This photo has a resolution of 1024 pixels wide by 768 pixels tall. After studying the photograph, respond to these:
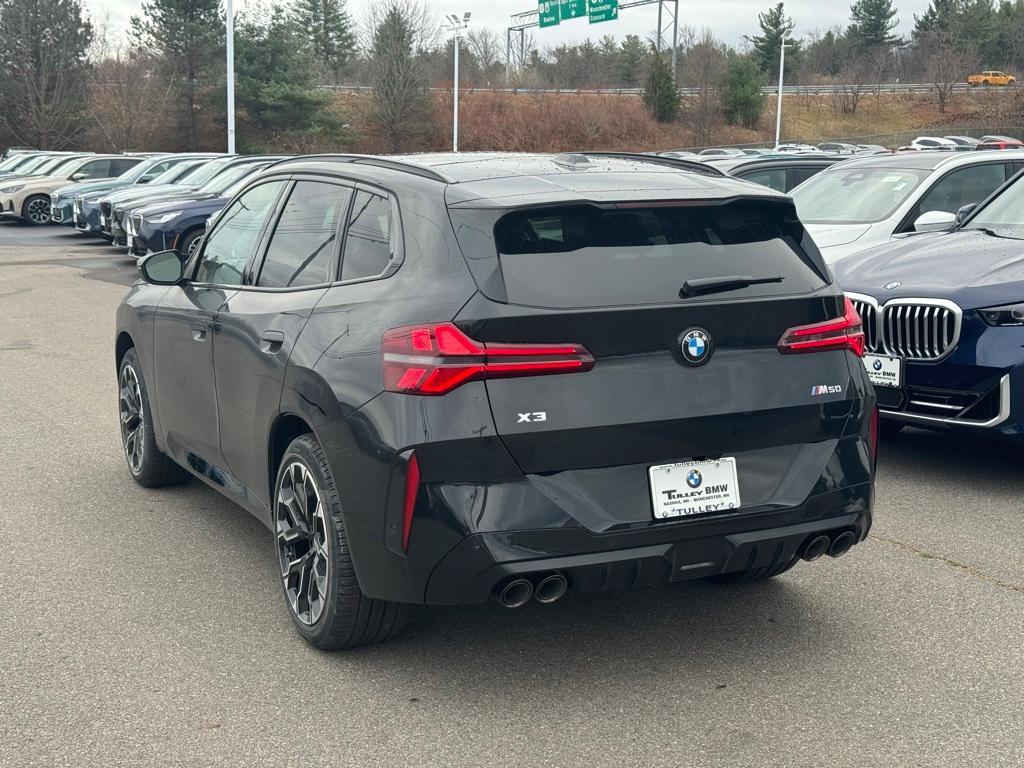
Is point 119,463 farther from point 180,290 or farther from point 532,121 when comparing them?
point 532,121

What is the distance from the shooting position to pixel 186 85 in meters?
57.0

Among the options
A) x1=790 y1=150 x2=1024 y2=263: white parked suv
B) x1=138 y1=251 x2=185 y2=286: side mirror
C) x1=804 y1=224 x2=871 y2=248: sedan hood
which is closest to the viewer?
x1=138 y1=251 x2=185 y2=286: side mirror

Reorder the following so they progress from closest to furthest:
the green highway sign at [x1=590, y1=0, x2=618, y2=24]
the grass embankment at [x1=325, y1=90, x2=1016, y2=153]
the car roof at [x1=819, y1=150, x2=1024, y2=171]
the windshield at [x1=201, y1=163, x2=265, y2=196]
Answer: the car roof at [x1=819, y1=150, x2=1024, y2=171] → the windshield at [x1=201, y1=163, x2=265, y2=196] → the green highway sign at [x1=590, y1=0, x2=618, y2=24] → the grass embankment at [x1=325, y1=90, x2=1016, y2=153]

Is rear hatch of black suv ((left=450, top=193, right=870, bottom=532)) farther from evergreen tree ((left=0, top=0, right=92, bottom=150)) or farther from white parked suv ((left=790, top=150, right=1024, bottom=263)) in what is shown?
evergreen tree ((left=0, top=0, right=92, bottom=150))

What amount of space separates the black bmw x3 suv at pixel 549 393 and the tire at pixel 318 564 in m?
0.01

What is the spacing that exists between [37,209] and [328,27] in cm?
5719

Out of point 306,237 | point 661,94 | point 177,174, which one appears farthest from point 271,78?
point 306,237

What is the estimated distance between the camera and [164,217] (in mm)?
16969

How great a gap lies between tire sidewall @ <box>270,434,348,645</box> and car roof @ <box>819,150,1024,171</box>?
7553 millimetres

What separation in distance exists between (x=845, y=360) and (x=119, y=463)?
14.5 ft

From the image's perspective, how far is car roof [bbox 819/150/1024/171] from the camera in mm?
10203

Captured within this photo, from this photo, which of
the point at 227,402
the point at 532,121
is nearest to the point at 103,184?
the point at 227,402

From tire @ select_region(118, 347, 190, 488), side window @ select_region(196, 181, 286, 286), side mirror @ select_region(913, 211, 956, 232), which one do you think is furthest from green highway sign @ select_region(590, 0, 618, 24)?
side window @ select_region(196, 181, 286, 286)

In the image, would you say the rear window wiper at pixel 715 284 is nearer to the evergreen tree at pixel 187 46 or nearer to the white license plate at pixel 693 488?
the white license plate at pixel 693 488
